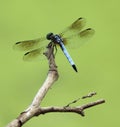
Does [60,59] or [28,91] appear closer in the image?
[28,91]

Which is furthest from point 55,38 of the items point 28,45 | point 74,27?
point 74,27

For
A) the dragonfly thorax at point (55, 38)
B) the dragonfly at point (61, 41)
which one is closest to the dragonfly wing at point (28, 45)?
the dragonfly at point (61, 41)

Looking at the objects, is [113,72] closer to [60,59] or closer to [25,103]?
[60,59]

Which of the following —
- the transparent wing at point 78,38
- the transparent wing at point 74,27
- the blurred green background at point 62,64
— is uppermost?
the blurred green background at point 62,64

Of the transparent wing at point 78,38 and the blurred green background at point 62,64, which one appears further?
the blurred green background at point 62,64

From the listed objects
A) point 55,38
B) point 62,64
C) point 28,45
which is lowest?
point 55,38

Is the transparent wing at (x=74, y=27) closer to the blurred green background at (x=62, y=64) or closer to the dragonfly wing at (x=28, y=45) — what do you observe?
the dragonfly wing at (x=28, y=45)

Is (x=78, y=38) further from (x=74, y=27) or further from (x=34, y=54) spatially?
(x=34, y=54)

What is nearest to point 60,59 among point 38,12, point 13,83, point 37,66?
point 37,66
